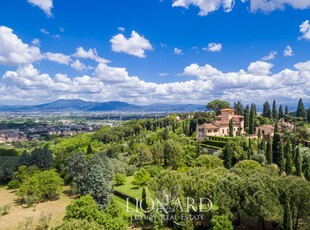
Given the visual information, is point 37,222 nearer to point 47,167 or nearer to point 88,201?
point 88,201

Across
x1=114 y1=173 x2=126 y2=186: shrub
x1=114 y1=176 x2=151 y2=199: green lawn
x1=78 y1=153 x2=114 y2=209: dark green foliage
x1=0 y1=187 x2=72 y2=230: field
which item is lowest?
x1=0 y1=187 x2=72 y2=230: field

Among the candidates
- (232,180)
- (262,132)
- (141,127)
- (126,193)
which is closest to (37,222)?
(126,193)

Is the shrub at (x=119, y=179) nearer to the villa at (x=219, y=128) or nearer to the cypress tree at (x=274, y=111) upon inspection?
the villa at (x=219, y=128)

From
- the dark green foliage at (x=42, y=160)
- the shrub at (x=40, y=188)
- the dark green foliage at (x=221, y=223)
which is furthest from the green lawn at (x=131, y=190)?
the dark green foliage at (x=42, y=160)

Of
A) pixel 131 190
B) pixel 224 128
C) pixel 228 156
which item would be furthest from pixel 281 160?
pixel 224 128

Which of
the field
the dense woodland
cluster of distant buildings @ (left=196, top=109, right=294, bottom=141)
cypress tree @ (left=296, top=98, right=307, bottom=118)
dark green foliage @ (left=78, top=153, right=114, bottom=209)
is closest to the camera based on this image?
the dense woodland

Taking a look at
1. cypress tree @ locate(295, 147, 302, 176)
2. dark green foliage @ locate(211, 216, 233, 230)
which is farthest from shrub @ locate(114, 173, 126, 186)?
cypress tree @ locate(295, 147, 302, 176)

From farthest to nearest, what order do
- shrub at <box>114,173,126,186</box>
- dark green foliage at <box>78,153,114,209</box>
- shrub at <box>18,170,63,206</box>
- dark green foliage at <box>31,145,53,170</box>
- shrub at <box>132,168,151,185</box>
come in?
dark green foliage at <box>31,145,53,170</box>, shrub at <box>114,173,126,186</box>, shrub at <box>132,168,151,185</box>, shrub at <box>18,170,63,206</box>, dark green foliage at <box>78,153,114,209</box>

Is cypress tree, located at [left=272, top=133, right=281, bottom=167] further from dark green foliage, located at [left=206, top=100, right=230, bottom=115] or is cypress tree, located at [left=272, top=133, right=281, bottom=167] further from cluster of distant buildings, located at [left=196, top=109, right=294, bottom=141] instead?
dark green foliage, located at [left=206, top=100, right=230, bottom=115]
